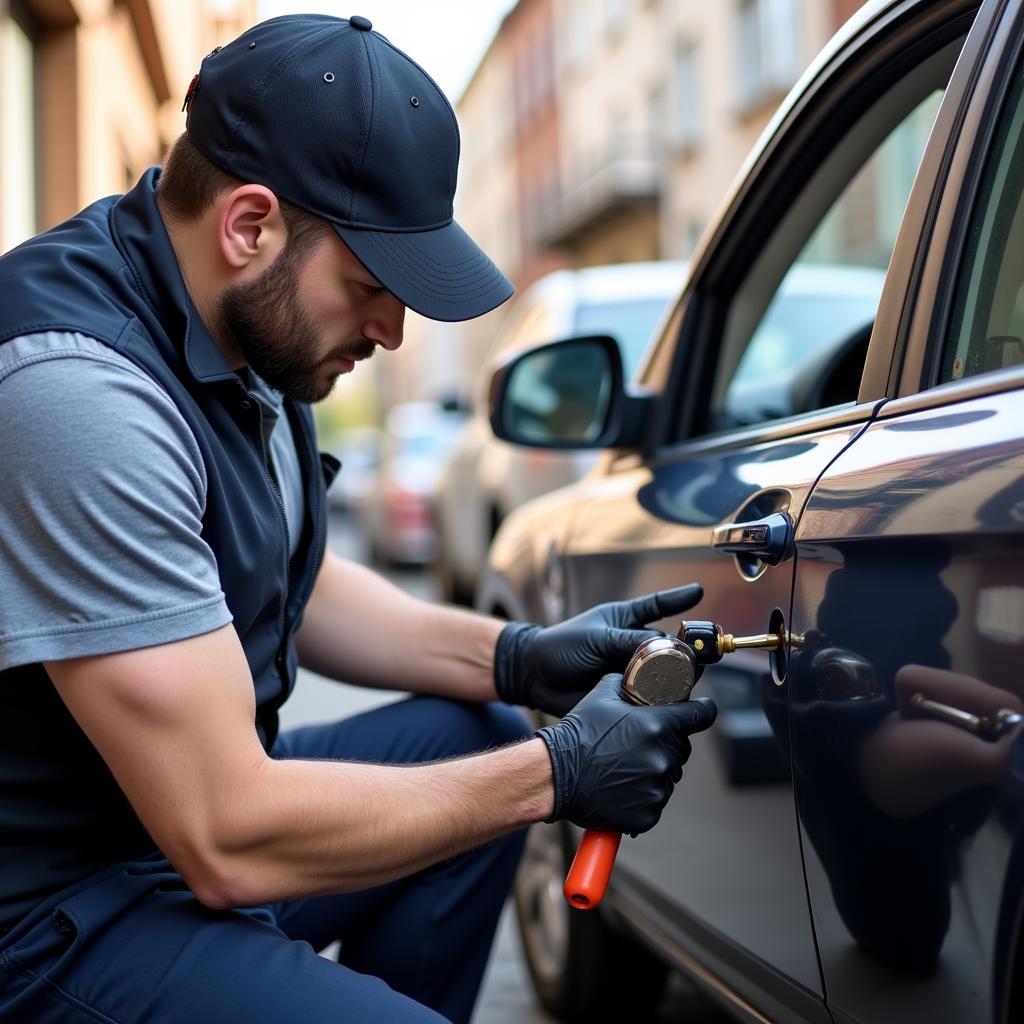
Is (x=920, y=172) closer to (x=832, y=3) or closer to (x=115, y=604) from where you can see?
(x=115, y=604)

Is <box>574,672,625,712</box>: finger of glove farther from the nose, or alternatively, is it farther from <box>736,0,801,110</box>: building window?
<box>736,0,801,110</box>: building window

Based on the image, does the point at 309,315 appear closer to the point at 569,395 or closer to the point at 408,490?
the point at 569,395

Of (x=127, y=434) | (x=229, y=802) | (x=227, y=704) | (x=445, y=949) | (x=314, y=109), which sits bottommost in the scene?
(x=445, y=949)

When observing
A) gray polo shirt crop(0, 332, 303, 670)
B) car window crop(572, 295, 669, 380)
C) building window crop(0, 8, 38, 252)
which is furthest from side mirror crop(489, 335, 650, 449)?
building window crop(0, 8, 38, 252)

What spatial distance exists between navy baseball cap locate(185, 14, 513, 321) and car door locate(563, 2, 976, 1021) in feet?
1.54

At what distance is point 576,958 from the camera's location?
116 inches

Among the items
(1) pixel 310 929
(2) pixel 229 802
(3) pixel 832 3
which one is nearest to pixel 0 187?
(1) pixel 310 929

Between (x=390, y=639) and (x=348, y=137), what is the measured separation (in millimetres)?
1020

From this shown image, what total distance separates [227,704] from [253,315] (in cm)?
54

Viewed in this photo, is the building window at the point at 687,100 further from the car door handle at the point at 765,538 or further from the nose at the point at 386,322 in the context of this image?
the car door handle at the point at 765,538

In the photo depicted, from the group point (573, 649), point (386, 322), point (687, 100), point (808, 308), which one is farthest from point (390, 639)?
point (687, 100)

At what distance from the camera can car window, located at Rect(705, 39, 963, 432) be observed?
2.22 metres

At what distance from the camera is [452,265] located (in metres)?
2.02

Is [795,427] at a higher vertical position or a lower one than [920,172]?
lower
